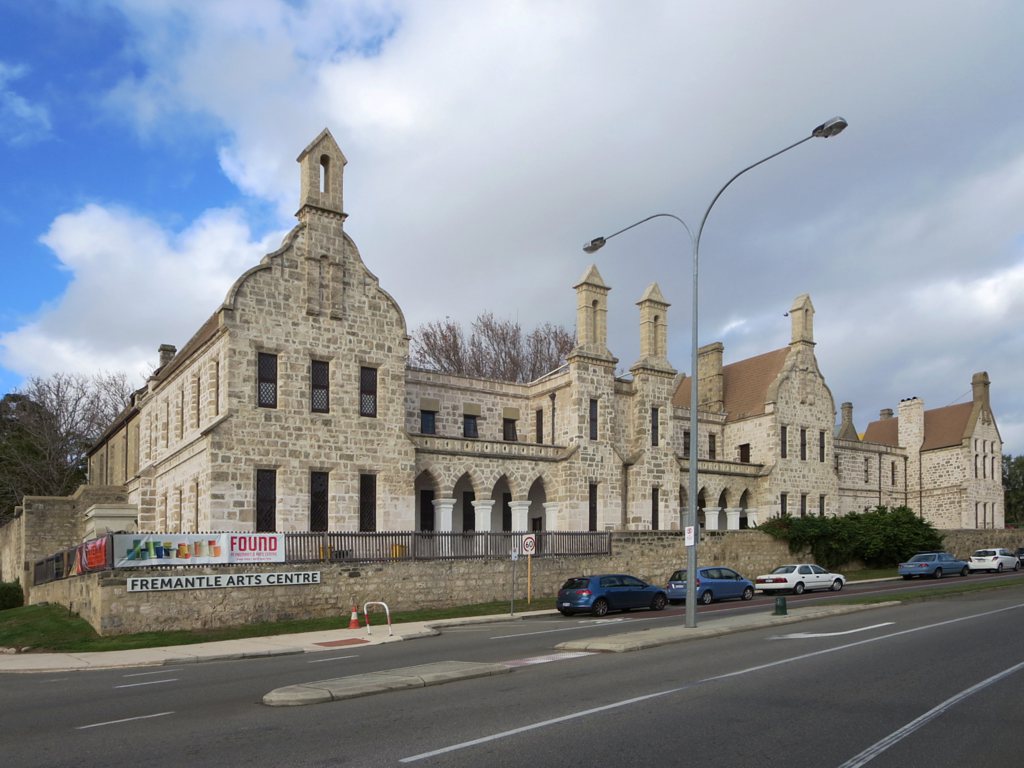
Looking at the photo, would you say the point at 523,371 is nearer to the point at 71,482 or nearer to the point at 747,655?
the point at 71,482

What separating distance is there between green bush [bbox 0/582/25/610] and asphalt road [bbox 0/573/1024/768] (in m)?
23.5

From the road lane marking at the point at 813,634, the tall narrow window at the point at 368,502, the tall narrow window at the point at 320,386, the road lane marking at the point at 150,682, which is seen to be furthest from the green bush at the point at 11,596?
the road lane marking at the point at 813,634

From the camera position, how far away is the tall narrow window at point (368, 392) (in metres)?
34.0

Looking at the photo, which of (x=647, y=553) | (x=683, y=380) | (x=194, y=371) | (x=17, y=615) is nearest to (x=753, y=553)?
(x=647, y=553)

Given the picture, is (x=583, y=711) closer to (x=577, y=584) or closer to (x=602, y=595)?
(x=602, y=595)

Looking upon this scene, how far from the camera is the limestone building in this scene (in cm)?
3155

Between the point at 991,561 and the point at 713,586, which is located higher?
the point at 713,586

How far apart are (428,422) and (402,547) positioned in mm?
11305

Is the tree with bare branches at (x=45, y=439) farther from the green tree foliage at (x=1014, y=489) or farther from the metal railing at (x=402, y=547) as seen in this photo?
the green tree foliage at (x=1014, y=489)

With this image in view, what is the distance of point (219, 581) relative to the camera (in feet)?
83.8

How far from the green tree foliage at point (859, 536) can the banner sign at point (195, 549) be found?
87.3ft

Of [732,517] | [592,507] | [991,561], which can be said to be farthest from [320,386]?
[991,561]

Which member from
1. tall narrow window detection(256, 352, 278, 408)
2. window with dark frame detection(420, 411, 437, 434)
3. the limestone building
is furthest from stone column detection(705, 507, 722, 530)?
tall narrow window detection(256, 352, 278, 408)

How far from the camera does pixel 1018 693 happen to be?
12.0 metres
